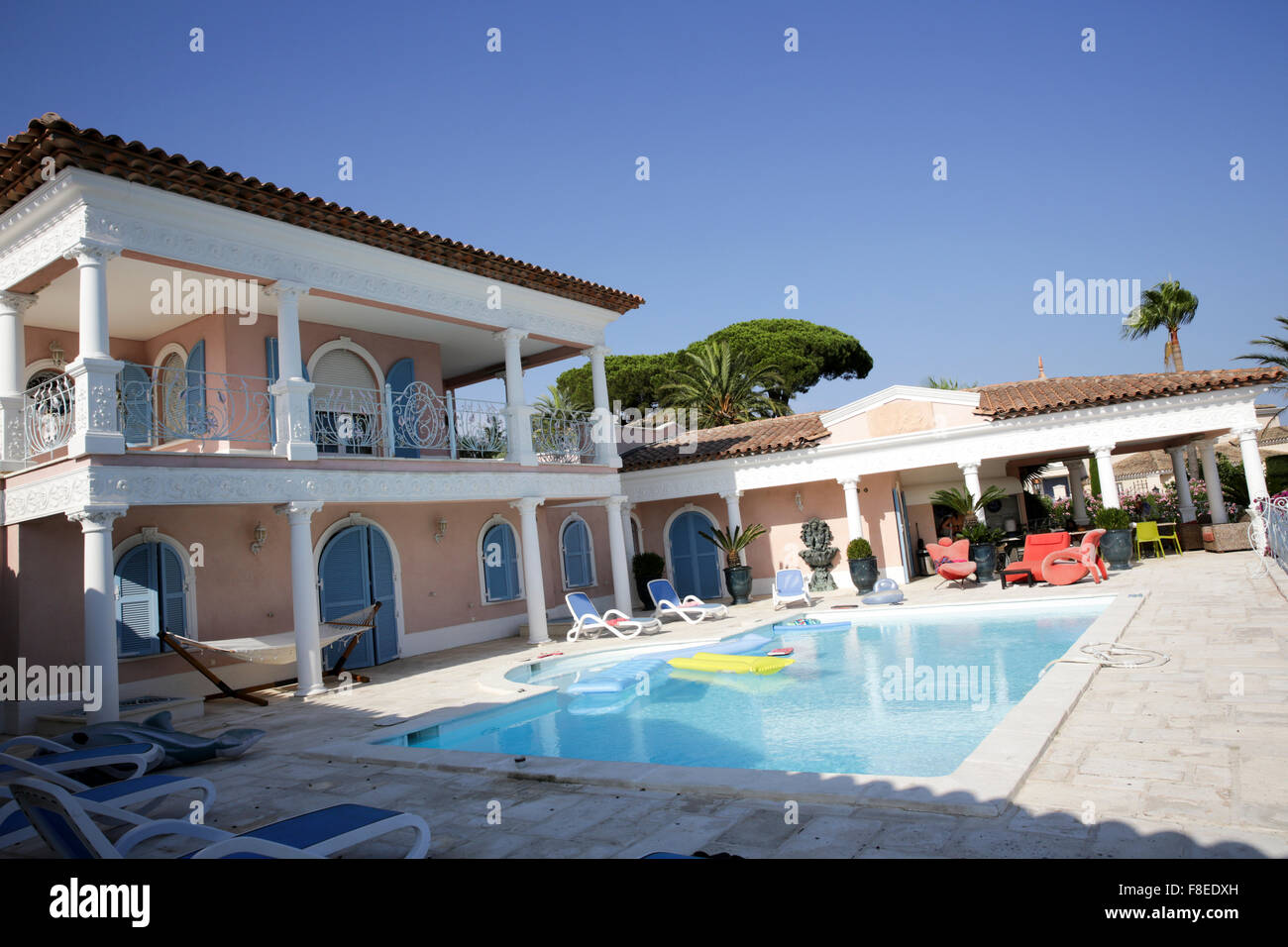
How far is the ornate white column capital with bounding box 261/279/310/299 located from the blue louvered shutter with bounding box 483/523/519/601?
6482 millimetres

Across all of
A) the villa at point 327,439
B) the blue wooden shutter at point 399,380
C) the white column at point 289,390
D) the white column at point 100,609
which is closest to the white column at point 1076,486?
the villa at point 327,439

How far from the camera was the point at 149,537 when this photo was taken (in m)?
11.0

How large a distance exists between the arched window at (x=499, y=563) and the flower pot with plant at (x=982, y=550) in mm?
9519

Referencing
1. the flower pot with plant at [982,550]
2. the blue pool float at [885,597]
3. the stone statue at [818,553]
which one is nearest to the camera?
the blue pool float at [885,597]

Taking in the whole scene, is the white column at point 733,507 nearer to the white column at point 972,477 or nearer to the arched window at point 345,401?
the white column at point 972,477

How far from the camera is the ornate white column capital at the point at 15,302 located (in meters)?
9.95

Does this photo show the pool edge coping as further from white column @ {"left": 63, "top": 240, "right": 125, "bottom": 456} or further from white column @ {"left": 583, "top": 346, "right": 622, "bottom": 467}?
white column @ {"left": 583, "top": 346, "right": 622, "bottom": 467}

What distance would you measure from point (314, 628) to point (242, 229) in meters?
5.39

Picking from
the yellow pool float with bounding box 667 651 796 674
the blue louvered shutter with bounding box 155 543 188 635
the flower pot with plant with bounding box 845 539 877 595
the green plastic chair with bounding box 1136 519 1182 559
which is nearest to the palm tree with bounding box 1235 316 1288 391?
the green plastic chair with bounding box 1136 519 1182 559

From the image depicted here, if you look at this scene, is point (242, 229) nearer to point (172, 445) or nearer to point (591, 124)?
point (172, 445)

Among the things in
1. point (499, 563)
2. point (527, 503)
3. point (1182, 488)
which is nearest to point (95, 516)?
point (527, 503)

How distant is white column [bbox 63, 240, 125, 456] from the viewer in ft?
28.4

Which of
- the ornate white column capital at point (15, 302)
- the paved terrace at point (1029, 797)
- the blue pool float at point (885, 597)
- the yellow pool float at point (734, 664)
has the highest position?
the ornate white column capital at point (15, 302)
